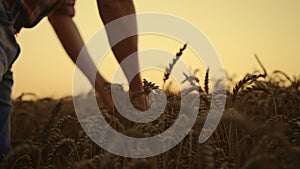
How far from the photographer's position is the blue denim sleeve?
1223 millimetres

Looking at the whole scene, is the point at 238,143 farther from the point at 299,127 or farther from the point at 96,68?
the point at 96,68

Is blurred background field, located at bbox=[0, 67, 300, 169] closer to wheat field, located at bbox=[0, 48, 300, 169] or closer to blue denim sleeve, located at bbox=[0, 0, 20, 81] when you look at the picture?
wheat field, located at bbox=[0, 48, 300, 169]

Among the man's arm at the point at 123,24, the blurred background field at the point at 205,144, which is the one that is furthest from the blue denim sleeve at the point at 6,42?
the man's arm at the point at 123,24

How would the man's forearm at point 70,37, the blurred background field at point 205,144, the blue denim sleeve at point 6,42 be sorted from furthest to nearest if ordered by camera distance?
1. the man's forearm at point 70,37
2. the blue denim sleeve at point 6,42
3. the blurred background field at point 205,144

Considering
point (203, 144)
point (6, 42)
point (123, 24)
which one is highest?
point (123, 24)

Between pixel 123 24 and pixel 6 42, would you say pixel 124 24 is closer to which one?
pixel 123 24

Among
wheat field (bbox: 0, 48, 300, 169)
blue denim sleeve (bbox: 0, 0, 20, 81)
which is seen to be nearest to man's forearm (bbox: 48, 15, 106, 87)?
wheat field (bbox: 0, 48, 300, 169)

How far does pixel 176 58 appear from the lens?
1.13 metres

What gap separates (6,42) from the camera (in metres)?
1.26

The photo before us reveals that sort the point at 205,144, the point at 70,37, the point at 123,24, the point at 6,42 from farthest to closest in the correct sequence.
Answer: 1. the point at 70,37
2. the point at 123,24
3. the point at 6,42
4. the point at 205,144

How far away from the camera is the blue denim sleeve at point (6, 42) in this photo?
4.01 feet

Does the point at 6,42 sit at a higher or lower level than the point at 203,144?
higher

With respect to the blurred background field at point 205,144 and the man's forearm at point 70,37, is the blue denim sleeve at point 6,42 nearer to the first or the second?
the blurred background field at point 205,144

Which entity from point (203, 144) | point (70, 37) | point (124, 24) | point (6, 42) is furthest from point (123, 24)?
point (203, 144)
